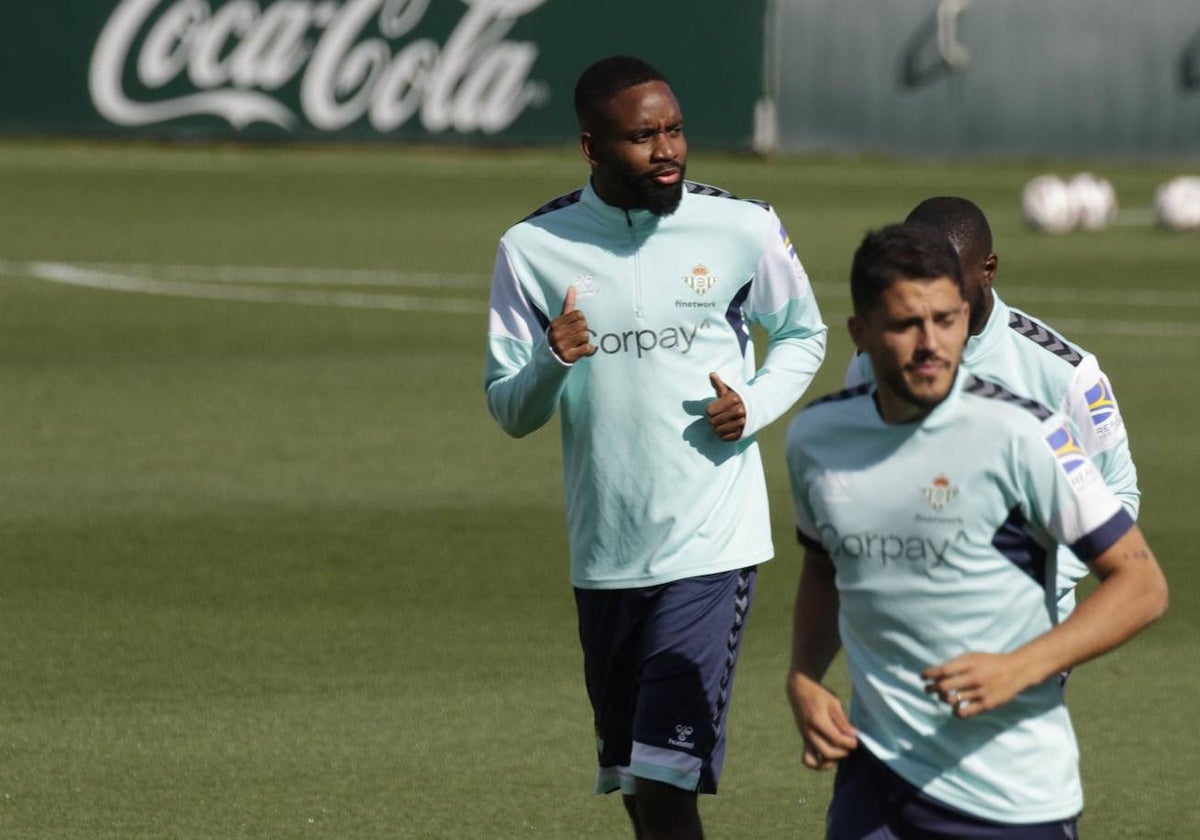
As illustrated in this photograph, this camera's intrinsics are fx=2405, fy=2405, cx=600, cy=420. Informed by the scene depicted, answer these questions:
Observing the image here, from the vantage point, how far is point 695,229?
21.2ft

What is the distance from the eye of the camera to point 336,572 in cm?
1083

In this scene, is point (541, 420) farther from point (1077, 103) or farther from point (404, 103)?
point (1077, 103)

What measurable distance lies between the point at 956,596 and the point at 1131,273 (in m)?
20.2

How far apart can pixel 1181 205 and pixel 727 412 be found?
76.7 feet

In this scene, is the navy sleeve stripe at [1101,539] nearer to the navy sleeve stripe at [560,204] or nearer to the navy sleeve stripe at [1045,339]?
the navy sleeve stripe at [1045,339]

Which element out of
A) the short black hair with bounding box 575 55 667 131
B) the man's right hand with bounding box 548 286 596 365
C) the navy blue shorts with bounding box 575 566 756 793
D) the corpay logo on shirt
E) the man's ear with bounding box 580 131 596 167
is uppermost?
the short black hair with bounding box 575 55 667 131

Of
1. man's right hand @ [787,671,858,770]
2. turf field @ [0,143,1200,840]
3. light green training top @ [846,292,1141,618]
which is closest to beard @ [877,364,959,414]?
man's right hand @ [787,671,858,770]

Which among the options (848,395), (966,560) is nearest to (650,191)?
(848,395)

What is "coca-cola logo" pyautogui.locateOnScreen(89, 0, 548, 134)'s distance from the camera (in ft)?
111

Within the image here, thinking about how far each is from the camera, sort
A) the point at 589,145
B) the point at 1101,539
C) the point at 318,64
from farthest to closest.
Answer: the point at 318,64 < the point at 589,145 < the point at 1101,539

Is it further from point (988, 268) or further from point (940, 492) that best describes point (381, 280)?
point (940, 492)

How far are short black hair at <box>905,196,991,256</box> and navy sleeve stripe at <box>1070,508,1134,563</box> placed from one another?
161 centimetres

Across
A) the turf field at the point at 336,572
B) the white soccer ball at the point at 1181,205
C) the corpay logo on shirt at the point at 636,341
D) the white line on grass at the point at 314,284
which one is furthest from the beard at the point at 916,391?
the white soccer ball at the point at 1181,205

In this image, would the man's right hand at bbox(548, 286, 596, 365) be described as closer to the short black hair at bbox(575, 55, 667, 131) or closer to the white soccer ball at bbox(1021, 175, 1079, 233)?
the short black hair at bbox(575, 55, 667, 131)
